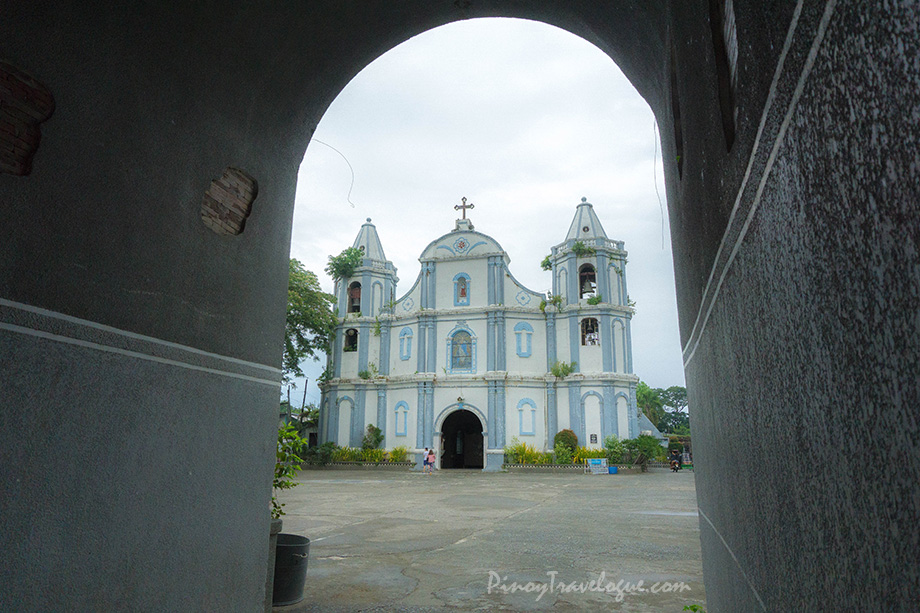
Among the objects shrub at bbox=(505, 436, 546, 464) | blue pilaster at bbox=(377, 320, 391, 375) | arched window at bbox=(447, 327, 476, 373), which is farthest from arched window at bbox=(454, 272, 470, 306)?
shrub at bbox=(505, 436, 546, 464)

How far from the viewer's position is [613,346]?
24.2m

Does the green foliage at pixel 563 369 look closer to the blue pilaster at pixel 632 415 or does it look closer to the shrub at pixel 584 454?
the blue pilaster at pixel 632 415

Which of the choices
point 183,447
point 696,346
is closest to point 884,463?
point 696,346

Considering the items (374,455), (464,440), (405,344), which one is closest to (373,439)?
(374,455)

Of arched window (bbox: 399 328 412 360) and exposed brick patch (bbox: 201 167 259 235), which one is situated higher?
arched window (bbox: 399 328 412 360)

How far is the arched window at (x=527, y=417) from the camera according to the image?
24.2 m

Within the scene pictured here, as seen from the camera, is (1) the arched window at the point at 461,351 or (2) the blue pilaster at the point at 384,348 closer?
(1) the arched window at the point at 461,351

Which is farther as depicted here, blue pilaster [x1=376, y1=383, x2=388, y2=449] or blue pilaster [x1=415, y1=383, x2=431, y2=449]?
blue pilaster [x1=376, y1=383, x2=388, y2=449]

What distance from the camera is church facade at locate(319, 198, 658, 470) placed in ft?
78.9

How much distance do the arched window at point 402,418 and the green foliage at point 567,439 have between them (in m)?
6.45

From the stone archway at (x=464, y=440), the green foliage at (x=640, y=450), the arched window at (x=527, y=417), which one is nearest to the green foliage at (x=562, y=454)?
the arched window at (x=527, y=417)

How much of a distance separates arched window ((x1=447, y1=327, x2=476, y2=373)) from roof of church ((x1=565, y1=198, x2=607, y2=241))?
20.5ft

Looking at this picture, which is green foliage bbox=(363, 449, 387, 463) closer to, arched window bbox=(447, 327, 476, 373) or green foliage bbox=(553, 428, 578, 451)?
arched window bbox=(447, 327, 476, 373)

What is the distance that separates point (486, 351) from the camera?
2520cm
